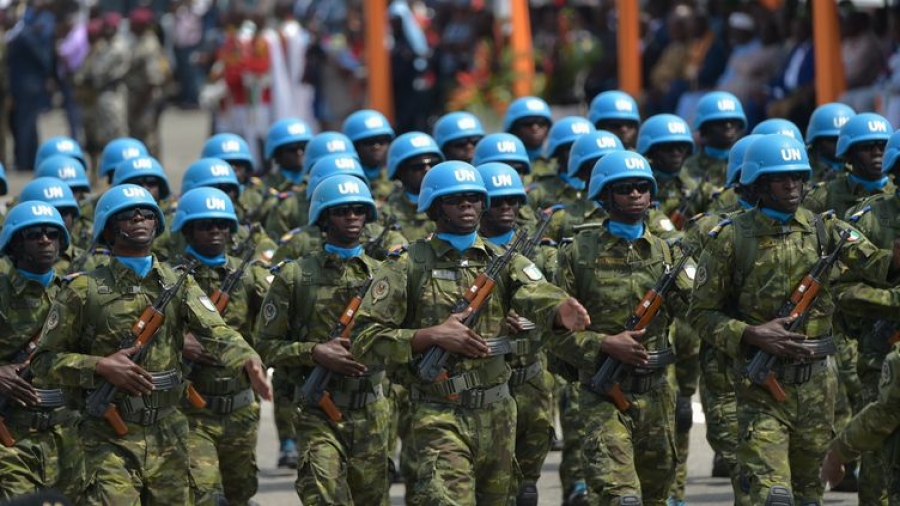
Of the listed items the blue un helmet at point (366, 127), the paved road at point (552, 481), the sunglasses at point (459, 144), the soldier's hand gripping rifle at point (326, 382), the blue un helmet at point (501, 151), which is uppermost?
the blue un helmet at point (366, 127)

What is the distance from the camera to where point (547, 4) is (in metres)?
28.6

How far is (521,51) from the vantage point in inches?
1041

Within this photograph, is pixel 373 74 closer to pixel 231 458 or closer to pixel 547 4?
pixel 547 4

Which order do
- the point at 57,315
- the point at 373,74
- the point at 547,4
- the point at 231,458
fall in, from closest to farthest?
the point at 57,315, the point at 231,458, the point at 373,74, the point at 547,4

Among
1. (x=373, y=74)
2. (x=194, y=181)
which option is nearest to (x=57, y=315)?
(x=194, y=181)

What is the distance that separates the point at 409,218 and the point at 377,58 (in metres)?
11.6

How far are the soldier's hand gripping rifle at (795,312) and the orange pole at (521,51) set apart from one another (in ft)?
48.0

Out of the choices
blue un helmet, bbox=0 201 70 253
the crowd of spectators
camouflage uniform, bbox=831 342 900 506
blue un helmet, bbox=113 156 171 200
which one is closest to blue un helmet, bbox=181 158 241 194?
blue un helmet, bbox=113 156 171 200

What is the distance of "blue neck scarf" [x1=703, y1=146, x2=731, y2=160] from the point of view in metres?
16.4

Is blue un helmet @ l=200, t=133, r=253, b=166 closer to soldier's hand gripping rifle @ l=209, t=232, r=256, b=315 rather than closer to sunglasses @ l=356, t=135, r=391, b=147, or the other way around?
sunglasses @ l=356, t=135, r=391, b=147

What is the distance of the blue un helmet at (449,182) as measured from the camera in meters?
11.5

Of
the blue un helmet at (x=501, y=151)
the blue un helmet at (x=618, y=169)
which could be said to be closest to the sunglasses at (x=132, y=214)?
the blue un helmet at (x=618, y=169)

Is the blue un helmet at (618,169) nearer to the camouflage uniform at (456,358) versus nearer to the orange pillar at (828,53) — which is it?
the camouflage uniform at (456,358)

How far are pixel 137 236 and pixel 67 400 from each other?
100cm
